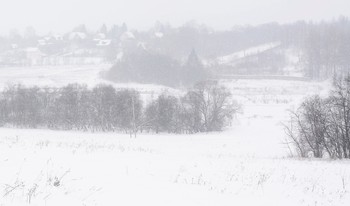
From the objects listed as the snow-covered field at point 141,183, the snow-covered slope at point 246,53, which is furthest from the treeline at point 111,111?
the snow-covered slope at point 246,53

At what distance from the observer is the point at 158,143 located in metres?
48.2

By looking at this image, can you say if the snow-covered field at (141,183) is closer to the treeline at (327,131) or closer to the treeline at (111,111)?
the treeline at (327,131)

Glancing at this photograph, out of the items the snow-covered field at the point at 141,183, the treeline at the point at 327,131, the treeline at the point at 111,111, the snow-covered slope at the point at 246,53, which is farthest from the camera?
the snow-covered slope at the point at 246,53

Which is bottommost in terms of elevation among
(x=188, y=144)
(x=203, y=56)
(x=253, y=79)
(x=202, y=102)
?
(x=188, y=144)

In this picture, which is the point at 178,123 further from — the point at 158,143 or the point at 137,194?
the point at 137,194

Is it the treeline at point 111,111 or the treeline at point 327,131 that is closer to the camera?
the treeline at point 327,131

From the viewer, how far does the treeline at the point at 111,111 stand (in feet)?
211

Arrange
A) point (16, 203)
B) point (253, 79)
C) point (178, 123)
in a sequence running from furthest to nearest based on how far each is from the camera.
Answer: point (253, 79) < point (178, 123) < point (16, 203)

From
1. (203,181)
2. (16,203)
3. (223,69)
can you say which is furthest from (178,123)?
(223,69)

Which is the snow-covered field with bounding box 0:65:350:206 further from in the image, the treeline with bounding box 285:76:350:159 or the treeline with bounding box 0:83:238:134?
the treeline with bounding box 0:83:238:134

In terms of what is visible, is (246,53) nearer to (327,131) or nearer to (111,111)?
(111,111)

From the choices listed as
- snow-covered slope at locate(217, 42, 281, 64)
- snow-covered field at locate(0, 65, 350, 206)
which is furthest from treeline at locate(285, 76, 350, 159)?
snow-covered slope at locate(217, 42, 281, 64)

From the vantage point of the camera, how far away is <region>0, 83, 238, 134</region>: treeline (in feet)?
211

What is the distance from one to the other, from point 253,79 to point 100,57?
258 feet
